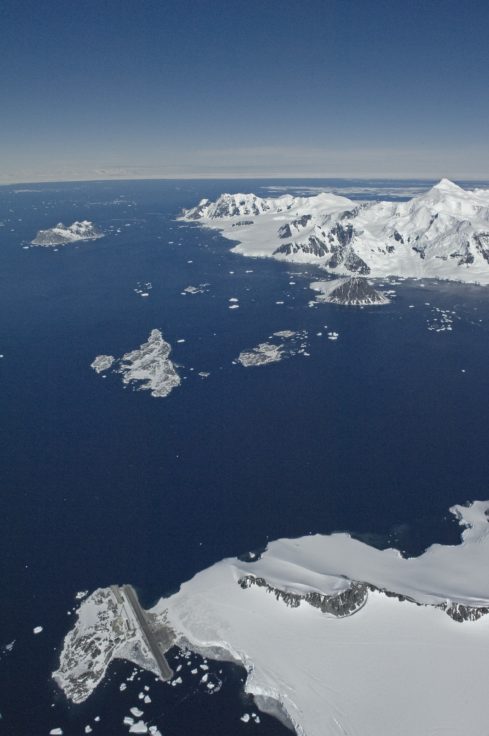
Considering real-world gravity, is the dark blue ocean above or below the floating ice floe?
below

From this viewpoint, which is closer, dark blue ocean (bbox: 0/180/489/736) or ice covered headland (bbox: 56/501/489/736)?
ice covered headland (bbox: 56/501/489/736)

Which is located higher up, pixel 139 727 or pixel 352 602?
pixel 352 602

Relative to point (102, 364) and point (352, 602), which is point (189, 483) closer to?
point (352, 602)

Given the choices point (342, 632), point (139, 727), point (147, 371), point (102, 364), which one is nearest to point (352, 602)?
A: point (342, 632)

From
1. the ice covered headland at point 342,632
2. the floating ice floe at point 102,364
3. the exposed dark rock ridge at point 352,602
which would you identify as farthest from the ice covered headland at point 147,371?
the exposed dark rock ridge at point 352,602

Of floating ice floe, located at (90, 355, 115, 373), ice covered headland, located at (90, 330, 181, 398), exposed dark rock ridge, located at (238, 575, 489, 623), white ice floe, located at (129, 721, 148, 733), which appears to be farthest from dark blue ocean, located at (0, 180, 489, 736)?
exposed dark rock ridge, located at (238, 575, 489, 623)

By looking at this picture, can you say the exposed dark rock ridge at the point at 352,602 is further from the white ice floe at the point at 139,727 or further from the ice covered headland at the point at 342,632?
the white ice floe at the point at 139,727

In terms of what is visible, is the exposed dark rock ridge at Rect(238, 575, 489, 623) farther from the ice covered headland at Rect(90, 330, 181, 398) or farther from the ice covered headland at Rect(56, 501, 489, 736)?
the ice covered headland at Rect(90, 330, 181, 398)
